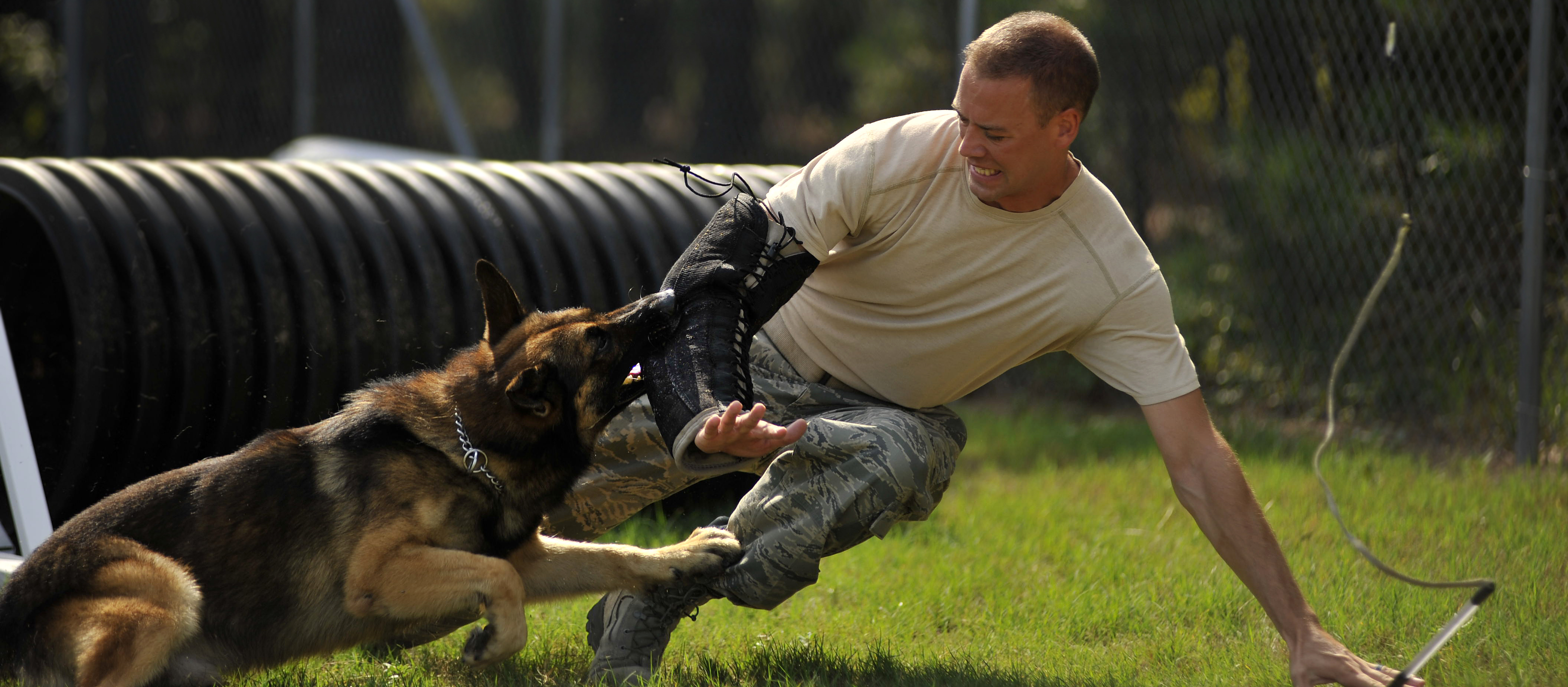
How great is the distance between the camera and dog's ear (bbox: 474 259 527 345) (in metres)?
3.42

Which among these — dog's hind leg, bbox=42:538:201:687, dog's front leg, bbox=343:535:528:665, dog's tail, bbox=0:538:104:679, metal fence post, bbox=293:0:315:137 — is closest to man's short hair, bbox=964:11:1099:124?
dog's front leg, bbox=343:535:528:665

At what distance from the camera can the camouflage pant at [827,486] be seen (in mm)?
3266

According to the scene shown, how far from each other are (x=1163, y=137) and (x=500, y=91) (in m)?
19.4

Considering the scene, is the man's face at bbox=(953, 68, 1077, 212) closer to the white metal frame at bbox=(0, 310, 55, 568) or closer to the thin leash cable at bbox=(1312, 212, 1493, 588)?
the thin leash cable at bbox=(1312, 212, 1493, 588)

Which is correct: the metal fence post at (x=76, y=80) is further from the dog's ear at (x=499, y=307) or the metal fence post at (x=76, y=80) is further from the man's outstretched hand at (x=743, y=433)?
the man's outstretched hand at (x=743, y=433)

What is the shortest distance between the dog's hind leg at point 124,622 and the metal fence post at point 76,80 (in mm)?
8853

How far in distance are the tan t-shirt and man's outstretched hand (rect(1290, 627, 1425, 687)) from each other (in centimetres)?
69

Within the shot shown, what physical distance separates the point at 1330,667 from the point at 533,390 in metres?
2.02

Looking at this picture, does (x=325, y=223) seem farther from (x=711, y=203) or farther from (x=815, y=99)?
(x=815, y=99)

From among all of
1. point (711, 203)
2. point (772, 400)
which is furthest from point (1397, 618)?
point (711, 203)

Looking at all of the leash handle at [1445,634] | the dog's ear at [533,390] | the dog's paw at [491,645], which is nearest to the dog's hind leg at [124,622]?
the dog's paw at [491,645]

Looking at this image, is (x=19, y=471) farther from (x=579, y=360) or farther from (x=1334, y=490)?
(x=1334, y=490)

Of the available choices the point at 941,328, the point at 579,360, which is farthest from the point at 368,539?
the point at 941,328

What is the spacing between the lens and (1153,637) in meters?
3.70
